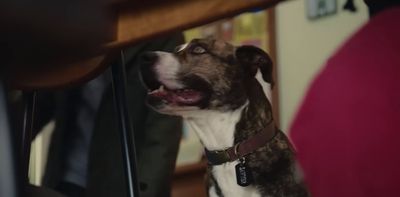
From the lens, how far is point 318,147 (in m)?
0.44

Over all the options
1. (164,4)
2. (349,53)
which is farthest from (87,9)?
(349,53)

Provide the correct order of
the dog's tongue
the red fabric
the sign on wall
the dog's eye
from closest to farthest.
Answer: the red fabric
the dog's tongue
the dog's eye
the sign on wall

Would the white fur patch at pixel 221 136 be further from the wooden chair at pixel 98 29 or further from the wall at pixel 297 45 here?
the wall at pixel 297 45

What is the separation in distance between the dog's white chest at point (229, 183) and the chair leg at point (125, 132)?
0.37ft

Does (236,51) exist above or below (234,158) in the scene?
above

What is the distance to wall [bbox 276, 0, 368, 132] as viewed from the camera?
6.11ft

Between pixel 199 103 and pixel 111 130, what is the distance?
56 centimetres

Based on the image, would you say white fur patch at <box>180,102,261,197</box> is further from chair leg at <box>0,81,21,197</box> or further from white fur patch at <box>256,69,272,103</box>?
chair leg at <box>0,81,21,197</box>

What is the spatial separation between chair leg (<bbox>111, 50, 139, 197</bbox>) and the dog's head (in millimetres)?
84

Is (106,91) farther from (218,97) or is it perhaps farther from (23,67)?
(23,67)

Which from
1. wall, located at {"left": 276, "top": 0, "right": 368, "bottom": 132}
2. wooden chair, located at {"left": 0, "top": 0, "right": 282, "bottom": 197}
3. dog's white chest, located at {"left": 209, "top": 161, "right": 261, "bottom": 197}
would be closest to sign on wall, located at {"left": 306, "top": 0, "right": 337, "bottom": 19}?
wall, located at {"left": 276, "top": 0, "right": 368, "bottom": 132}

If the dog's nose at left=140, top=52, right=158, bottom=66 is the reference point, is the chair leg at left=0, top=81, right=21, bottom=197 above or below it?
below

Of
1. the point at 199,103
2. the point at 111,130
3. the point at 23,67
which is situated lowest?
the point at 111,130

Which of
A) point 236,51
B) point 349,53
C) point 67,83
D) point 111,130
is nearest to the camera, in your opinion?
point 349,53
